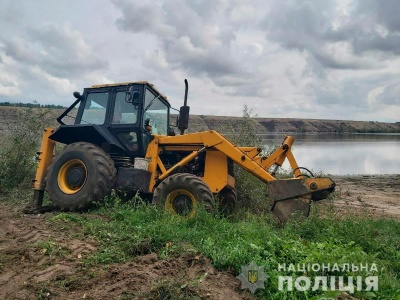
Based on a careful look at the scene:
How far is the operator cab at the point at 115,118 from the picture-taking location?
24.4 feet

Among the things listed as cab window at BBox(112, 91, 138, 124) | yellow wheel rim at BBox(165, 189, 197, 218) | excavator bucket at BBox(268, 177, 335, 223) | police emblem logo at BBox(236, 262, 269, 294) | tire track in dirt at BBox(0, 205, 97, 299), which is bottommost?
tire track in dirt at BBox(0, 205, 97, 299)

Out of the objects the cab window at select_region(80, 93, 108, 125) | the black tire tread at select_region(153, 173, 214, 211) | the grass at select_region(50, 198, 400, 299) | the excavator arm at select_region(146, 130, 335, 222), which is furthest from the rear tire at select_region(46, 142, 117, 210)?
the black tire tread at select_region(153, 173, 214, 211)

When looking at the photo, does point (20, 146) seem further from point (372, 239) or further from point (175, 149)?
point (372, 239)

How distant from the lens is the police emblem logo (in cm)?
363

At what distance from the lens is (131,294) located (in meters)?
3.43

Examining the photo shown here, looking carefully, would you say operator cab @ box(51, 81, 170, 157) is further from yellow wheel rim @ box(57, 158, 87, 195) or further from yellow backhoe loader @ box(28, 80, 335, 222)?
yellow wheel rim @ box(57, 158, 87, 195)

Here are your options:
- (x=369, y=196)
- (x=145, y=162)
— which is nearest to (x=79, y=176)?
(x=145, y=162)

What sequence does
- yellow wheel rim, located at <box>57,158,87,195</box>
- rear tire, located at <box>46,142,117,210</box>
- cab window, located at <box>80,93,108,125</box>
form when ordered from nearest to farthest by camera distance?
rear tire, located at <box>46,142,117,210</box>
yellow wheel rim, located at <box>57,158,87,195</box>
cab window, located at <box>80,93,108,125</box>

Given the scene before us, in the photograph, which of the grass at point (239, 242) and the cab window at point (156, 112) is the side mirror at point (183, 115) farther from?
the grass at point (239, 242)

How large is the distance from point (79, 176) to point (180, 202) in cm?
226

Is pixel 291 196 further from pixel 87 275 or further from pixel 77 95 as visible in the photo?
pixel 77 95

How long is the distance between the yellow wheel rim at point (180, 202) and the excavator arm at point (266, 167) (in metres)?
0.66

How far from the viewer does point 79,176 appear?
23.7ft

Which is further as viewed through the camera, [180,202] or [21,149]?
[21,149]
